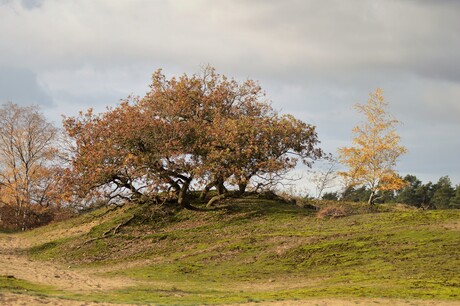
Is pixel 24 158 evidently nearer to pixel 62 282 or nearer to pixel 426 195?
pixel 62 282

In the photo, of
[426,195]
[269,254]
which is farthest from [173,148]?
[426,195]

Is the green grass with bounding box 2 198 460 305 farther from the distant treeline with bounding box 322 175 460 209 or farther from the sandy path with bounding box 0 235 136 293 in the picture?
the distant treeline with bounding box 322 175 460 209

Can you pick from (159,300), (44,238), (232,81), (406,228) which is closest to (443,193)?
(232,81)

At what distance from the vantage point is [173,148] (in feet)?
105

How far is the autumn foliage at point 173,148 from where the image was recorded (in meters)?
32.0

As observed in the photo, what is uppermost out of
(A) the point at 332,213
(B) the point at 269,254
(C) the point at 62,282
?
(A) the point at 332,213

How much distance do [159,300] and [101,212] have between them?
2936 cm

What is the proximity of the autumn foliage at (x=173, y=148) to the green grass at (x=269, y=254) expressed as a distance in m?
3.10

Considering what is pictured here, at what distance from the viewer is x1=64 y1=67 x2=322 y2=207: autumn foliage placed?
32.0m

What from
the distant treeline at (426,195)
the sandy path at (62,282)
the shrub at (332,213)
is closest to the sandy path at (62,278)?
the sandy path at (62,282)

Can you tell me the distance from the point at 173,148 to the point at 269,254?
1161 cm

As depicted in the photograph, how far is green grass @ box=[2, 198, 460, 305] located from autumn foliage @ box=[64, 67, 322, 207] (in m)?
3.10

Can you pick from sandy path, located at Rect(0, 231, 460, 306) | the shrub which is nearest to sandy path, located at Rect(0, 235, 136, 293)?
sandy path, located at Rect(0, 231, 460, 306)

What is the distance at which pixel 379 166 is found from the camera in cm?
4062
